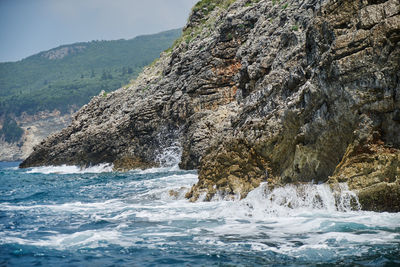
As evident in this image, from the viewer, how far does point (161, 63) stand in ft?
165

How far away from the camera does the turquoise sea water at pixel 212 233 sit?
8.37m

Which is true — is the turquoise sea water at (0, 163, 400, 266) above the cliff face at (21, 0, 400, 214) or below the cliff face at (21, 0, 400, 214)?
below

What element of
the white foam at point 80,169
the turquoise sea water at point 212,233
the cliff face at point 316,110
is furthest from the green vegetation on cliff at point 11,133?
the turquoise sea water at point 212,233

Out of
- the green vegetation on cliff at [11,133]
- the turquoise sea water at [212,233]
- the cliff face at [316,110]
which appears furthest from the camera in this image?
the green vegetation on cliff at [11,133]

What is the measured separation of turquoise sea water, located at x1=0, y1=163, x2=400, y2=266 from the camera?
8.37 meters

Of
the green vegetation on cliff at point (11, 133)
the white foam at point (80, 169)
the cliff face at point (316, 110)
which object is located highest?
the green vegetation on cliff at point (11, 133)

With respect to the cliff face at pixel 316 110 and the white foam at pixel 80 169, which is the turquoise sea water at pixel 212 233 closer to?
the cliff face at pixel 316 110

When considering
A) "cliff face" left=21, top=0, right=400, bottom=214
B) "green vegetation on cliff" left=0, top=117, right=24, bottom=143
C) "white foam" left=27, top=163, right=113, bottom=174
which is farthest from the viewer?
"green vegetation on cliff" left=0, top=117, right=24, bottom=143

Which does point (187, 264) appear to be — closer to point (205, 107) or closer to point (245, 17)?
point (205, 107)

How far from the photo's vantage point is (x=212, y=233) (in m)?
10.7

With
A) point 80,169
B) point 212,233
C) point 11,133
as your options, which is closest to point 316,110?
point 212,233

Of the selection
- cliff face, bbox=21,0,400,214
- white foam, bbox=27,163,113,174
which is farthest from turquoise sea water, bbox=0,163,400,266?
white foam, bbox=27,163,113,174

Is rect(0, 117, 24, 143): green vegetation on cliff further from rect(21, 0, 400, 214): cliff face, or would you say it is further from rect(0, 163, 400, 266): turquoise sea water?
rect(0, 163, 400, 266): turquoise sea water

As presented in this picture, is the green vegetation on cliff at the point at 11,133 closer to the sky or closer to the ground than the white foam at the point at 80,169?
closer to the sky
